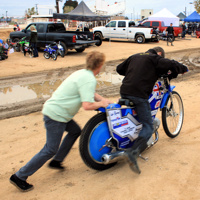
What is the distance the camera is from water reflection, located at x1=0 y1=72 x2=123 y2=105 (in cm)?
729

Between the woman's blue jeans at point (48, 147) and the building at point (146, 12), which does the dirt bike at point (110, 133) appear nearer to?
the woman's blue jeans at point (48, 147)

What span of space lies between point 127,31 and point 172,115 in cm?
2003

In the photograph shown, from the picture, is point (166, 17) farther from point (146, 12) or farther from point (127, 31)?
point (146, 12)

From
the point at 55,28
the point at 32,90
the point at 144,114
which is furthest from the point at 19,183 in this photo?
the point at 55,28

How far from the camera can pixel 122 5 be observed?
108ft

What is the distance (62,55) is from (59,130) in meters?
11.8

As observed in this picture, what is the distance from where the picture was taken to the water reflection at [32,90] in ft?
23.9

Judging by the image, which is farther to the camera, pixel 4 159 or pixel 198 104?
pixel 198 104

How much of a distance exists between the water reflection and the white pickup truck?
14.2 metres

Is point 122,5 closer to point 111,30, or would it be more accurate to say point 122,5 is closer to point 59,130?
point 111,30

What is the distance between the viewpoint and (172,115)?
436 centimetres

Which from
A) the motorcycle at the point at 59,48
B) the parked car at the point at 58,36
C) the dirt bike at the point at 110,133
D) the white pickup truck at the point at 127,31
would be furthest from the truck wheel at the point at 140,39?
the dirt bike at the point at 110,133

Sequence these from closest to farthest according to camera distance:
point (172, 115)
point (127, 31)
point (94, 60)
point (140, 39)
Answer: point (94, 60) < point (172, 115) < point (140, 39) < point (127, 31)

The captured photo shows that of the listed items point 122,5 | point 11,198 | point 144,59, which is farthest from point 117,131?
point 122,5
